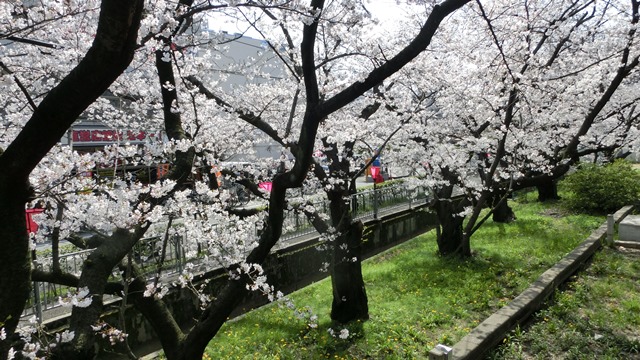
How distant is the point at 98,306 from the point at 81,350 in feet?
1.17

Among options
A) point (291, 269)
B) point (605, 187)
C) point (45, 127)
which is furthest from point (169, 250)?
point (605, 187)

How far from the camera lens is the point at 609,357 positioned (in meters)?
5.46

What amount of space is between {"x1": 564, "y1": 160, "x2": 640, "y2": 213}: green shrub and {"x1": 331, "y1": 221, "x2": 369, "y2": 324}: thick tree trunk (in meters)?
13.1

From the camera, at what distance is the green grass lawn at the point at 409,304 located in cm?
707

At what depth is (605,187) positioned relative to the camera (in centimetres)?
1600

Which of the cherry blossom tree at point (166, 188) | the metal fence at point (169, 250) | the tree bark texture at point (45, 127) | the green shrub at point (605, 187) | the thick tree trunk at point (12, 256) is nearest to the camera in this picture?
the tree bark texture at point (45, 127)

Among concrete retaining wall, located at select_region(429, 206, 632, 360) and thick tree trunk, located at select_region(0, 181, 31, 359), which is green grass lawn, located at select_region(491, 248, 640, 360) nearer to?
concrete retaining wall, located at select_region(429, 206, 632, 360)

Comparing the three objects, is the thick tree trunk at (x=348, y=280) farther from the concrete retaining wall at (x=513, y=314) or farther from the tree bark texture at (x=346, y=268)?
the concrete retaining wall at (x=513, y=314)

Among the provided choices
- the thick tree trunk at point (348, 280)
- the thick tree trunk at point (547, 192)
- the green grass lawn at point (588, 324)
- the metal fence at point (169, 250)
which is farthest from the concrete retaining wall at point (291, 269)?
the thick tree trunk at point (547, 192)

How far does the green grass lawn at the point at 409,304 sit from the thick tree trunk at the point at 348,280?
291 mm

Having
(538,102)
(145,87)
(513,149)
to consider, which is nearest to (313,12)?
(145,87)

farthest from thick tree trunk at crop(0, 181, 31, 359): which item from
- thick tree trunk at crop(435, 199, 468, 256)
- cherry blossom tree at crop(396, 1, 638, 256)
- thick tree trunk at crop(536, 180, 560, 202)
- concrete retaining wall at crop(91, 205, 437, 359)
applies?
thick tree trunk at crop(536, 180, 560, 202)

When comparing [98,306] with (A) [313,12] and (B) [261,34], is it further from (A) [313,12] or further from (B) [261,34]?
(B) [261,34]

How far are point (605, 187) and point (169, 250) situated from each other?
53.4ft
